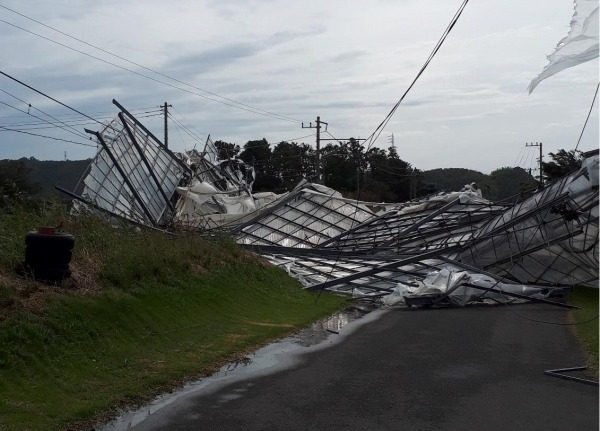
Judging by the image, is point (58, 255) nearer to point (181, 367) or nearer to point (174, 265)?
point (181, 367)

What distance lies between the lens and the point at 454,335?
46.1 ft

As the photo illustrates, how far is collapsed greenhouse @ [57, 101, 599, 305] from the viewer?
2005 centimetres

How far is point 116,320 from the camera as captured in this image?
11.5m

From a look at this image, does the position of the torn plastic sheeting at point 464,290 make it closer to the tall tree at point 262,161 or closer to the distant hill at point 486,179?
the distant hill at point 486,179

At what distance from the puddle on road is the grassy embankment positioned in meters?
0.27

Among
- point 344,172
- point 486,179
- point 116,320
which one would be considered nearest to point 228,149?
point 344,172

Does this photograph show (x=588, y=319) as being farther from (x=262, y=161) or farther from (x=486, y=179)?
(x=486, y=179)

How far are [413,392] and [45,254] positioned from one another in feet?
20.2

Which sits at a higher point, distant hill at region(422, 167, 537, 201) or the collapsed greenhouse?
distant hill at region(422, 167, 537, 201)

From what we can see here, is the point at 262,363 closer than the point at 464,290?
Yes

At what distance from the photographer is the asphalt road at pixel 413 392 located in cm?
761

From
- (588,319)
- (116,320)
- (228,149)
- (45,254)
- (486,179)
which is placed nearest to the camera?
(45,254)

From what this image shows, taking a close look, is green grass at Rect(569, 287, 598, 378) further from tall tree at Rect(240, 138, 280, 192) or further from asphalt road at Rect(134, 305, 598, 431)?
tall tree at Rect(240, 138, 280, 192)

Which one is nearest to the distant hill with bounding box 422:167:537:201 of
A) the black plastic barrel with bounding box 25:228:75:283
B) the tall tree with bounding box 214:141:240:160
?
the tall tree with bounding box 214:141:240:160
